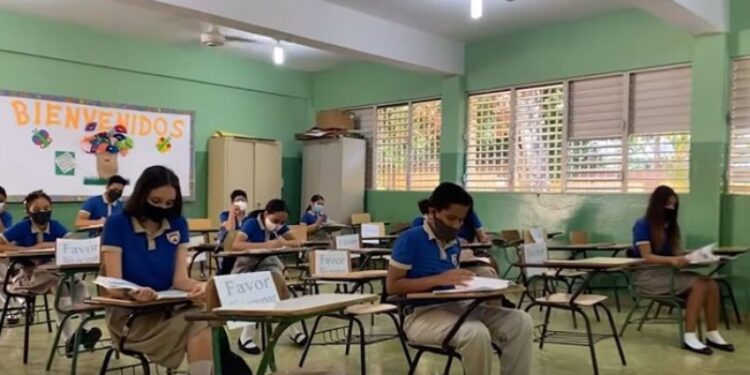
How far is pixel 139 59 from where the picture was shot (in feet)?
27.7

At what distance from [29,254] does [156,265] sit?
1.85 metres

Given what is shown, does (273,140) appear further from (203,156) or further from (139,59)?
(139,59)

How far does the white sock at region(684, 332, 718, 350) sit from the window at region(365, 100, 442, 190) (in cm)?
452

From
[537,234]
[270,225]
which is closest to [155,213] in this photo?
[270,225]

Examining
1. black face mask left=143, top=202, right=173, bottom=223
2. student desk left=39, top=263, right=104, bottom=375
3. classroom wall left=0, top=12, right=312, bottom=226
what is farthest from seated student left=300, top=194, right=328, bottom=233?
black face mask left=143, top=202, right=173, bottom=223

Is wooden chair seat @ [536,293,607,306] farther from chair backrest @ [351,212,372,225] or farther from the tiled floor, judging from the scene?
chair backrest @ [351,212,372,225]

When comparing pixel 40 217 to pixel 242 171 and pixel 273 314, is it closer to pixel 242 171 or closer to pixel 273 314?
pixel 273 314

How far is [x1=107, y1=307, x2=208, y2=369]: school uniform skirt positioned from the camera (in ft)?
8.66

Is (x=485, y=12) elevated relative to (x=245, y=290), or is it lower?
elevated

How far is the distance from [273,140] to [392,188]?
2.06m

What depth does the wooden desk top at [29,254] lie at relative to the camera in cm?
415

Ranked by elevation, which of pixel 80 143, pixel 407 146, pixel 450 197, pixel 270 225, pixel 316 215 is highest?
pixel 407 146

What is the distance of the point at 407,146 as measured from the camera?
30.0ft

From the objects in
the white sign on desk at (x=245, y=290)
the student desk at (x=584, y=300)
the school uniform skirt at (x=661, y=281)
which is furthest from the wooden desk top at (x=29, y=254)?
the school uniform skirt at (x=661, y=281)
